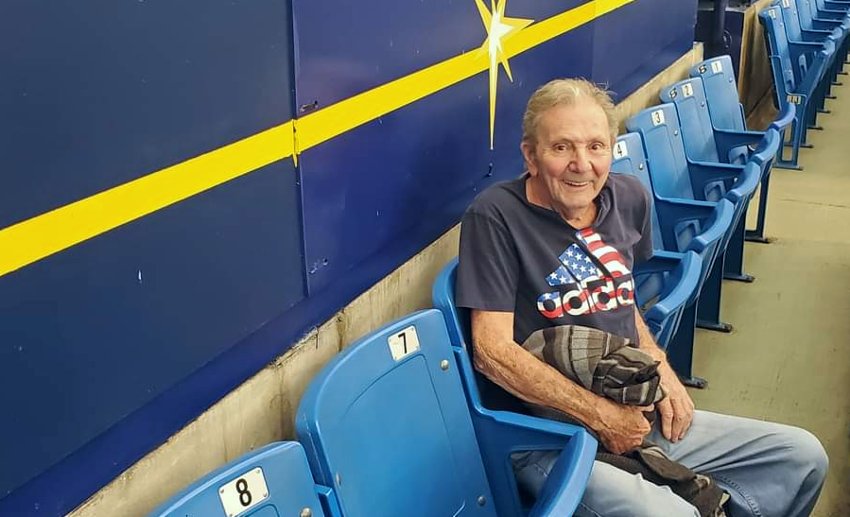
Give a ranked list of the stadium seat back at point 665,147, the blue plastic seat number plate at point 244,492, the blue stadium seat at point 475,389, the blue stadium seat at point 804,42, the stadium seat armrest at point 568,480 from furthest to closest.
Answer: the blue stadium seat at point 804,42 < the stadium seat back at point 665,147 < the blue stadium seat at point 475,389 < the stadium seat armrest at point 568,480 < the blue plastic seat number plate at point 244,492

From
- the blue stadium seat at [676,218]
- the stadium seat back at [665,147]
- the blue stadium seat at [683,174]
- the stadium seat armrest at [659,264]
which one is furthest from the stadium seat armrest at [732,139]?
the stadium seat armrest at [659,264]

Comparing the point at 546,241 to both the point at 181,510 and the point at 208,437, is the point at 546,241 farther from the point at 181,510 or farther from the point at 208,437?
the point at 181,510

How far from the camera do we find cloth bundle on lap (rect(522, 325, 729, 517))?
1.94 m

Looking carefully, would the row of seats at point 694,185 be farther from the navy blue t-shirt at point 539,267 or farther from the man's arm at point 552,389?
the man's arm at point 552,389

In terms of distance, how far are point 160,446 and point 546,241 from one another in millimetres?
954

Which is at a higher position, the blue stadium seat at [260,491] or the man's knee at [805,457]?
the blue stadium seat at [260,491]

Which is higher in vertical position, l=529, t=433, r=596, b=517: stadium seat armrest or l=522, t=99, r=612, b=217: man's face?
l=522, t=99, r=612, b=217: man's face

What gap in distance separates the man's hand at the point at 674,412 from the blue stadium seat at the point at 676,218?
0.84m

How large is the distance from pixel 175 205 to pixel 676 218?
7.21 feet

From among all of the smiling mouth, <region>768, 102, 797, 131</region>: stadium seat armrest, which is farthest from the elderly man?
<region>768, 102, 797, 131</region>: stadium seat armrest

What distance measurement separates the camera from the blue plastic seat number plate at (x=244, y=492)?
51.9 inches

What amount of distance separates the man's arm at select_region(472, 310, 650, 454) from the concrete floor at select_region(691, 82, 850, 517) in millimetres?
974

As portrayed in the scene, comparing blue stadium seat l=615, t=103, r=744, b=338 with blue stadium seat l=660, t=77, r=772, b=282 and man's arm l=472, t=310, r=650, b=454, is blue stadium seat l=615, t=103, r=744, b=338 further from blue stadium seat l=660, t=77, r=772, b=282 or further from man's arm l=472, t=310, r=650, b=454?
man's arm l=472, t=310, r=650, b=454

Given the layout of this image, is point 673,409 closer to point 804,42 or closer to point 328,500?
point 328,500
